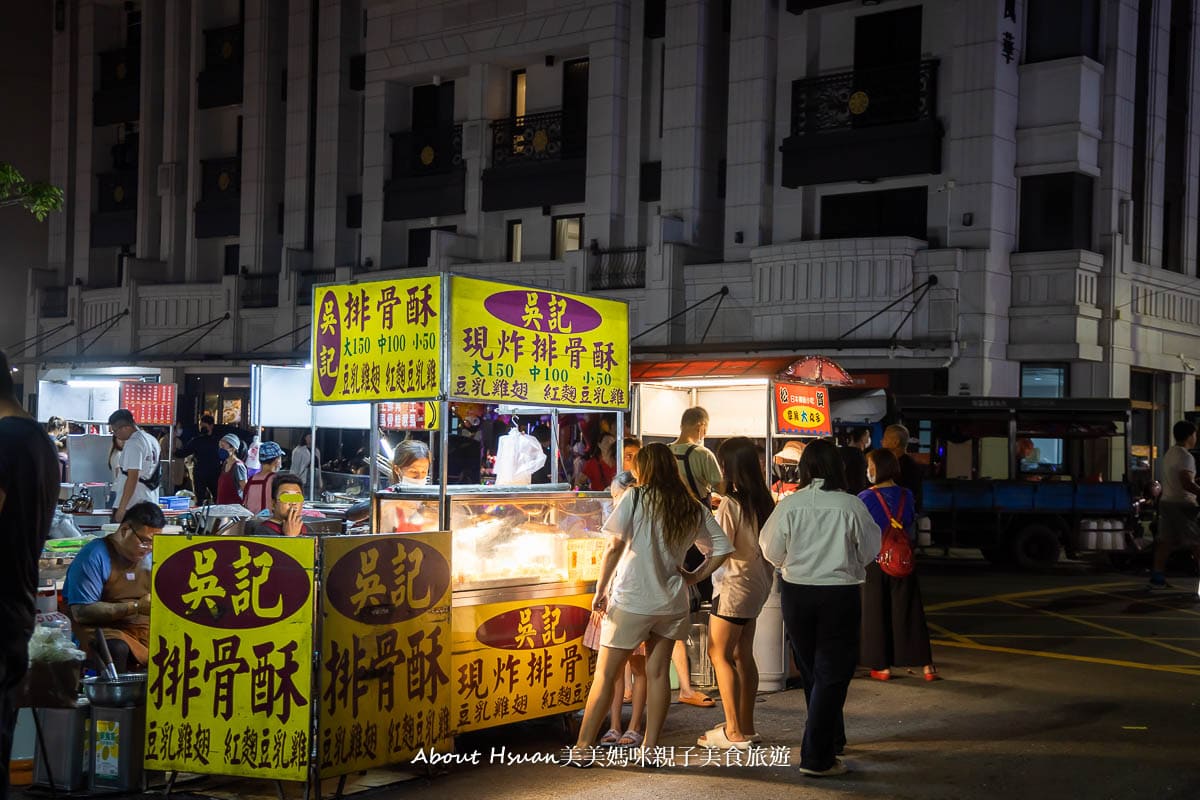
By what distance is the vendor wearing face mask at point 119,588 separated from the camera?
8.23 meters

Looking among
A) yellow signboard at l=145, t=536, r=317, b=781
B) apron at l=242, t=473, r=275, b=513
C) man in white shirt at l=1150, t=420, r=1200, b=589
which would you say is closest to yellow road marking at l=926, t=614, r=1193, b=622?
man in white shirt at l=1150, t=420, r=1200, b=589

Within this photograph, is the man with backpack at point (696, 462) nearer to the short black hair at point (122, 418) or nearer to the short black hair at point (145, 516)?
the short black hair at point (145, 516)

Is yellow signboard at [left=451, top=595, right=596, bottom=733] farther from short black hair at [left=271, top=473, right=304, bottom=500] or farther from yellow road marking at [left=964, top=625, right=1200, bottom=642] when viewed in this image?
yellow road marking at [left=964, top=625, right=1200, bottom=642]

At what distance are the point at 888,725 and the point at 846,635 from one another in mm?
1891


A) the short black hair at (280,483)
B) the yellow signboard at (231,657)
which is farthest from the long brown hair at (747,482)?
the short black hair at (280,483)

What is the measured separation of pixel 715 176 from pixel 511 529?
2011 cm

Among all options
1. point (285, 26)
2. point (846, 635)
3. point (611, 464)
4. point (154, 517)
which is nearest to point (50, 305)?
point (285, 26)

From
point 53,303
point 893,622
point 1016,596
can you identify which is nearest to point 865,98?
point 1016,596

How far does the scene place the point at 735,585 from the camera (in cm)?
845

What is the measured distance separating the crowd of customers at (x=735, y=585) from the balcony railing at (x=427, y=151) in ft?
77.6

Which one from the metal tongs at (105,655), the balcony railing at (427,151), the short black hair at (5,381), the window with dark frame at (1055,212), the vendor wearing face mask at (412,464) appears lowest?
the metal tongs at (105,655)

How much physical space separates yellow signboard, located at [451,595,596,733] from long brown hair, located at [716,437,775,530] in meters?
1.22

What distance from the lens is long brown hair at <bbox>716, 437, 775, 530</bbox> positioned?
28.4ft

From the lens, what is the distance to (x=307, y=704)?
6.88 m
